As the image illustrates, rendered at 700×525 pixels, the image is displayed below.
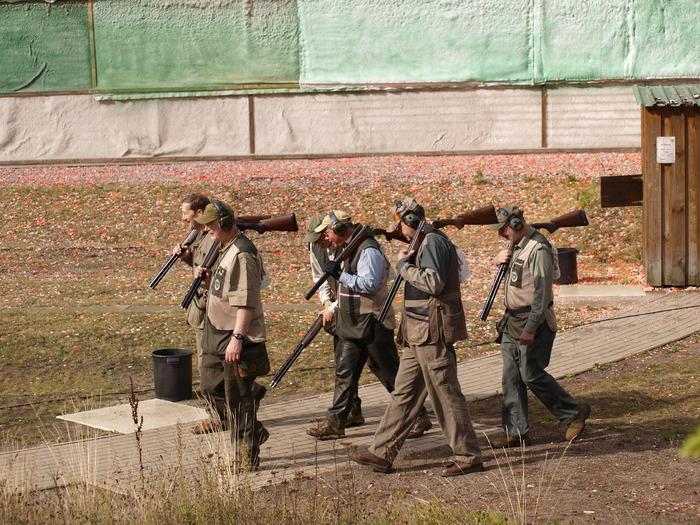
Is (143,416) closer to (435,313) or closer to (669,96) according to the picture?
(435,313)

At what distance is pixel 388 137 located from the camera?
90.9 feet

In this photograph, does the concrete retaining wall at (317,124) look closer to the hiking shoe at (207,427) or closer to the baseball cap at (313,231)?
the baseball cap at (313,231)

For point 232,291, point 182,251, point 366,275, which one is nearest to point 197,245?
point 182,251

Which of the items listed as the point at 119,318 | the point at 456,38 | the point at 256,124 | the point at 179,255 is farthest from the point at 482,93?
the point at 179,255

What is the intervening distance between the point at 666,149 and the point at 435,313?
31.5ft

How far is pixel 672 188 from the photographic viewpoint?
1593 cm

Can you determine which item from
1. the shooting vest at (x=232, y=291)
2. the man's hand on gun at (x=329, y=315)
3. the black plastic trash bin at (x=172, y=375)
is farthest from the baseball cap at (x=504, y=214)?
the black plastic trash bin at (x=172, y=375)

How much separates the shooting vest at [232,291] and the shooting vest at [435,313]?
116cm

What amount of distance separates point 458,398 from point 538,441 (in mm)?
1424

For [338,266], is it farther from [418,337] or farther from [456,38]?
[456,38]

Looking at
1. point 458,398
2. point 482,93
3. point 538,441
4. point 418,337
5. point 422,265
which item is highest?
point 482,93

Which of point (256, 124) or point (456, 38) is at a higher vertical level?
point (456, 38)

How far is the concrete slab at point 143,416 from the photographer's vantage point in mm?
9398

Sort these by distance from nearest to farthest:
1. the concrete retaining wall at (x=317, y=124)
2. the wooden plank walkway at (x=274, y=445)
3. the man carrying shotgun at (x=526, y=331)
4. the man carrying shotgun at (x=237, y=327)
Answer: the wooden plank walkway at (x=274, y=445) → the man carrying shotgun at (x=237, y=327) → the man carrying shotgun at (x=526, y=331) → the concrete retaining wall at (x=317, y=124)
